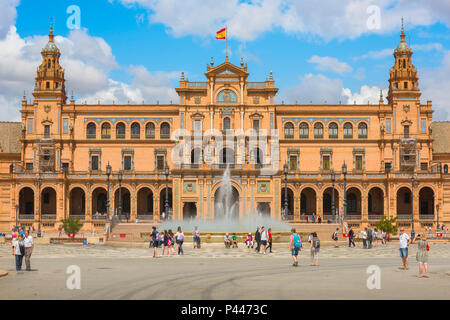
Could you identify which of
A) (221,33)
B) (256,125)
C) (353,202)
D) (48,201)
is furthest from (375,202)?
(48,201)

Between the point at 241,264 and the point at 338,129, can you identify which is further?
the point at 338,129

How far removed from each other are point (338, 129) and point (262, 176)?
485 inches

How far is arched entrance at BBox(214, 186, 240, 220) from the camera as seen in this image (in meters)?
71.2

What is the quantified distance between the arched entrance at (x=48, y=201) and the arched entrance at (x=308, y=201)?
100.0 feet

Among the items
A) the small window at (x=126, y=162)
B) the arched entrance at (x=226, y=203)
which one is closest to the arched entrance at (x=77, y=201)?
the small window at (x=126, y=162)

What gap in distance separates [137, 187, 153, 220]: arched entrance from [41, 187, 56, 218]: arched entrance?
10290mm

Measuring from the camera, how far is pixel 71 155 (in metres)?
75.3

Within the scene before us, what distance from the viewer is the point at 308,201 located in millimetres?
76562

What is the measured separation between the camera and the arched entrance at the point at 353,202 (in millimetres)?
75500

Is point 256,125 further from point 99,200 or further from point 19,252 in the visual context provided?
point 19,252

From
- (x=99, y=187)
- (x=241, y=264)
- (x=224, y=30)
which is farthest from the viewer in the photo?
(x=99, y=187)

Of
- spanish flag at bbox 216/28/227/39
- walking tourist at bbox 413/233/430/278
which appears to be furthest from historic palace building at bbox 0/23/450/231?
walking tourist at bbox 413/233/430/278
